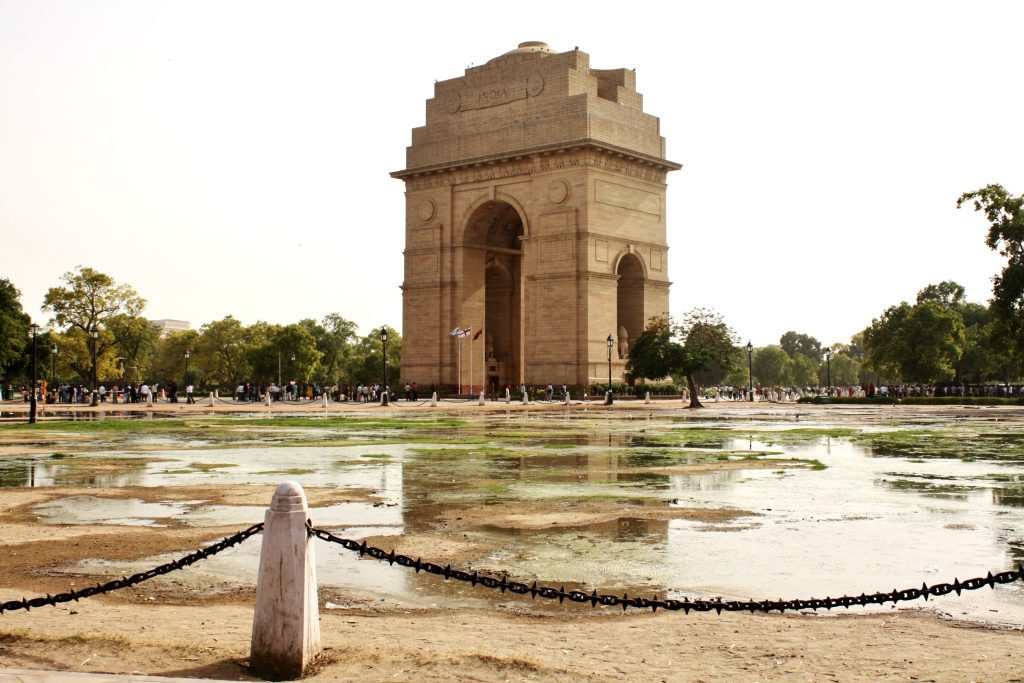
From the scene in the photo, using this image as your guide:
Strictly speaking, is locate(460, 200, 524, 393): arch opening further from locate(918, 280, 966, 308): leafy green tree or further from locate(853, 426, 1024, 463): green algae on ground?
locate(918, 280, 966, 308): leafy green tree

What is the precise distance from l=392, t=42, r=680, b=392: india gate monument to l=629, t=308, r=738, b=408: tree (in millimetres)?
2665

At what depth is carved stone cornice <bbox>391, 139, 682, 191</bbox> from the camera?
62469 millimetres

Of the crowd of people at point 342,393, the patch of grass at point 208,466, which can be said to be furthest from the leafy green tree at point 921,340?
the patch of grass at point 208,466

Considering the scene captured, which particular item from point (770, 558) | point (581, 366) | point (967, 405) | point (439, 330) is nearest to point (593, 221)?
point (581, 366)

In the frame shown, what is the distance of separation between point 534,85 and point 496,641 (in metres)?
61.1

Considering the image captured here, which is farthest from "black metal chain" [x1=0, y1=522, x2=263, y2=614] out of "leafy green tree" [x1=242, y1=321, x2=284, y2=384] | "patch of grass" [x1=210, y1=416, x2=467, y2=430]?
"leafy green tree" [x1=242, y1=321, x2=284, y2=384]

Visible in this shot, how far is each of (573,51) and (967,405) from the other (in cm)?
3167

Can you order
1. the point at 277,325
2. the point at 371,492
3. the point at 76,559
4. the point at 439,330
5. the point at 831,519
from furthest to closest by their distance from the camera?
the point at 277,325, the point at 439,330, the point at 371,492, the point at 831,519, the point at 76,559

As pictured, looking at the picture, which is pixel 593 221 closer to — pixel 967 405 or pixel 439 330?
pixel 439 330

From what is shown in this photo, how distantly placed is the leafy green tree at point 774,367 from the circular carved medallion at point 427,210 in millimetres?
115512

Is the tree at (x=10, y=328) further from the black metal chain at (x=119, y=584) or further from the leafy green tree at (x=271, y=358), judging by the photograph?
the black metal chain at (x=119, y=584)

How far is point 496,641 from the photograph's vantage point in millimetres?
6836

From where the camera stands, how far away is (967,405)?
61844 mm

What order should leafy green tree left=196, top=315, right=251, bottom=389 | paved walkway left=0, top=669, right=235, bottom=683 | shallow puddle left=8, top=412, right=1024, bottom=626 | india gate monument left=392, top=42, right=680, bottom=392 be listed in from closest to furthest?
paved walkway left=0, top=669, right=235, bottom=683
shallow puddle left=8, top=412, right=1024, bottom=626
india gate monument left=392, top=42, right=680, bottom=392
leafy green tree left=196, top=315, right=251, bottom=389
